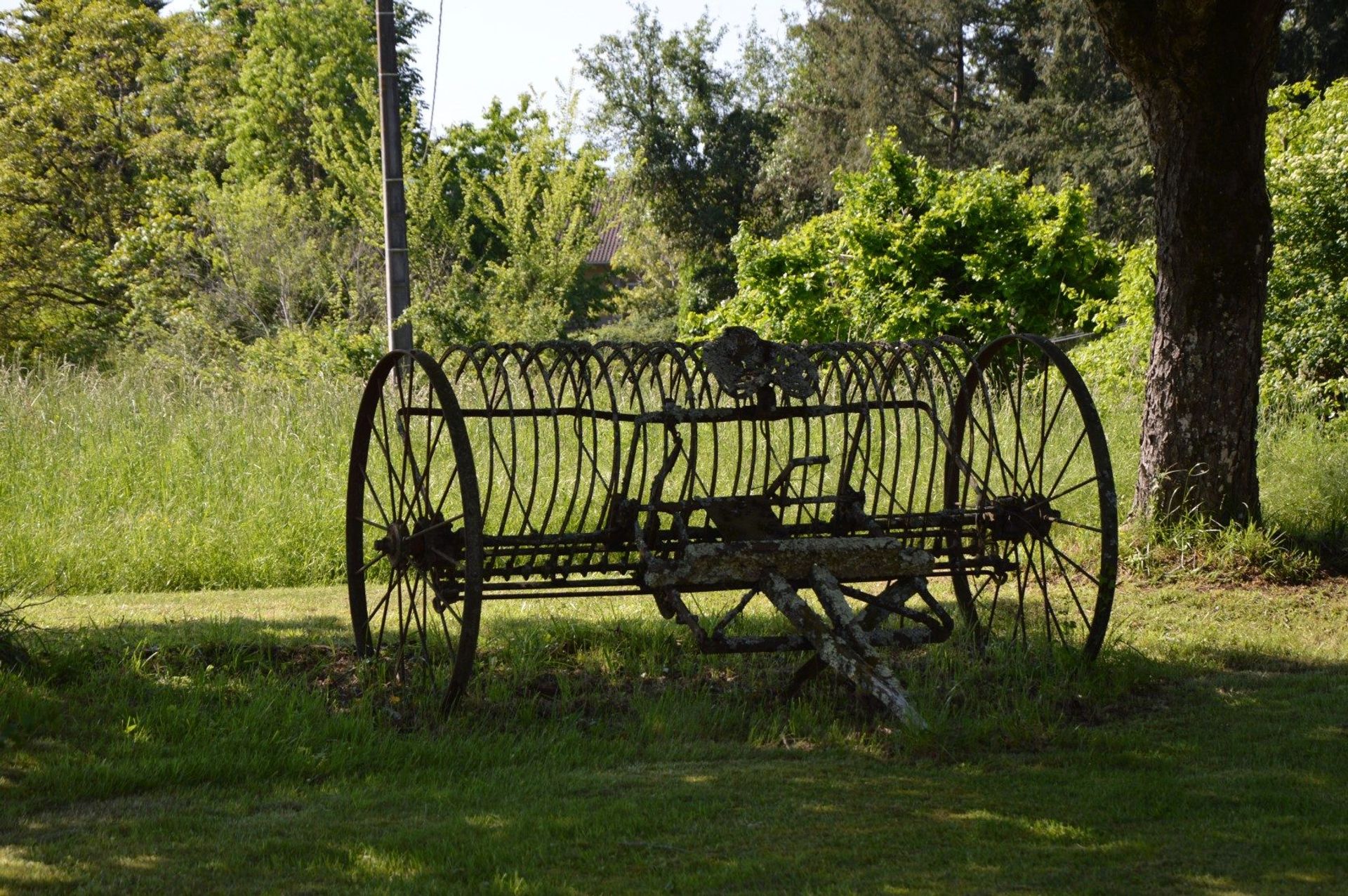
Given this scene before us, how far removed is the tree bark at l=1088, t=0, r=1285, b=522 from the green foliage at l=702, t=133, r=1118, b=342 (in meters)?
8.30

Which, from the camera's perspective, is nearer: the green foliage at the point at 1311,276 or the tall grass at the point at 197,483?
the tall grass at the point at 197,483

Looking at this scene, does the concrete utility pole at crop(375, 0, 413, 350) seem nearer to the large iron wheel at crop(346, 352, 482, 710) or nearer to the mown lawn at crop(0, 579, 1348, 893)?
the large iron wheel at crop(346, 352, 482, 710)

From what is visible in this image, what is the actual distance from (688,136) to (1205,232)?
3431cm

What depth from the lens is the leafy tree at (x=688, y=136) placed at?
133 ft

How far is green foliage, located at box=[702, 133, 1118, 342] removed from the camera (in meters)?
16.3

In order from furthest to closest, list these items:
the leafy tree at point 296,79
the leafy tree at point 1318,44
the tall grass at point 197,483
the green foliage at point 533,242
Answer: the leafy tree at point 296,79
the leafy tree at point 1318,44
the green foliage at point 533,242
the tall grass at point 197,483

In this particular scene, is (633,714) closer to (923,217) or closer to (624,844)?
(624,844)

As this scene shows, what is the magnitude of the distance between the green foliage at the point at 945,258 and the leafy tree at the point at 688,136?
22597 millimetres

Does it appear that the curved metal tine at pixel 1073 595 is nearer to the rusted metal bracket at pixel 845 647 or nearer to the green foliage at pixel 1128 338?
the rusted metal bracket at pixel 845 647

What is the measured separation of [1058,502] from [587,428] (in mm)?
4015

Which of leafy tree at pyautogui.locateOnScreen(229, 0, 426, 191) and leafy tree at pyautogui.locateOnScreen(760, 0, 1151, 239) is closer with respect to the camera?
leafy tree at pyautogui.locateOnScreen(229, 0, 426, 191)

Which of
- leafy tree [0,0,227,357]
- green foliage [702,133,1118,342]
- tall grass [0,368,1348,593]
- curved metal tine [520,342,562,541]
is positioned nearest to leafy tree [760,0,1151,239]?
green foliage [702,133,1118,342]

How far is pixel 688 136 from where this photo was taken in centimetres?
4062

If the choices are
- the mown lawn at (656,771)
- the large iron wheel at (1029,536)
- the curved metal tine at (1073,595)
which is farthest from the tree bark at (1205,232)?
the mown lawn at (656,771)
